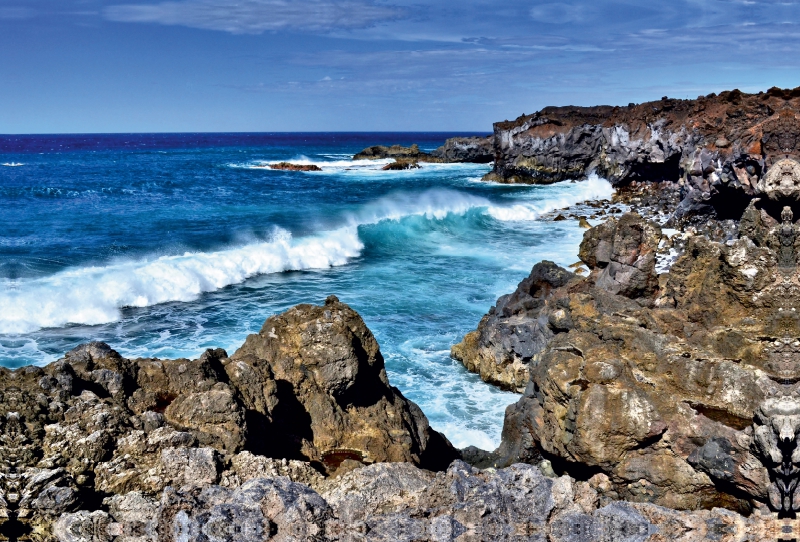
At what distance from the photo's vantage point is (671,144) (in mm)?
43031

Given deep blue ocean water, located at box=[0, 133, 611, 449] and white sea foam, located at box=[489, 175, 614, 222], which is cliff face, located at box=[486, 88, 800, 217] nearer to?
white sea foam, located at box=[489, 175, 614, 222]

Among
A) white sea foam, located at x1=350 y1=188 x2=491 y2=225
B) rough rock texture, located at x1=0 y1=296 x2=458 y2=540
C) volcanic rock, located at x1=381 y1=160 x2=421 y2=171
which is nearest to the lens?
rough rock texture, located at x1=0 y1=296 x2=458 y2=540

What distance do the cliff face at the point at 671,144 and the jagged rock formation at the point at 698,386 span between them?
18688 mm

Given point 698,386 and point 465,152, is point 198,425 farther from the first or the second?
point 465,152

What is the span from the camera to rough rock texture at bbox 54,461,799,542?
164 inches

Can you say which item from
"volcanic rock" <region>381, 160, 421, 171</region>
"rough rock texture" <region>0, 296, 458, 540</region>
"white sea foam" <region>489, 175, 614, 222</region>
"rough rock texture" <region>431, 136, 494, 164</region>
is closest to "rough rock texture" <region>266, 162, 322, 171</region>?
"volcanic rock" <region>381, 160, 421, 171</region>

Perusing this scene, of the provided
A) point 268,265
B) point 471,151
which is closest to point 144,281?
point 268,265

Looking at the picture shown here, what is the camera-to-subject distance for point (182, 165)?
281 feet

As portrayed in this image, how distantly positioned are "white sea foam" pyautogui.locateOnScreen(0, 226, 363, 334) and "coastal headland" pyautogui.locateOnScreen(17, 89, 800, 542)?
1391cm

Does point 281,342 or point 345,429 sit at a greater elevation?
point 281,342

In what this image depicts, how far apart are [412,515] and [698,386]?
10.8ft

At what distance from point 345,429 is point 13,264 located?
2343 cm

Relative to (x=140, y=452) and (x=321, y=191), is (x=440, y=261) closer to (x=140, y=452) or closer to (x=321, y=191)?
(x=140, y=452)

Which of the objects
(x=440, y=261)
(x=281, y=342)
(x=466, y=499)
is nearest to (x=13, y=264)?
(x=440, y=261)
